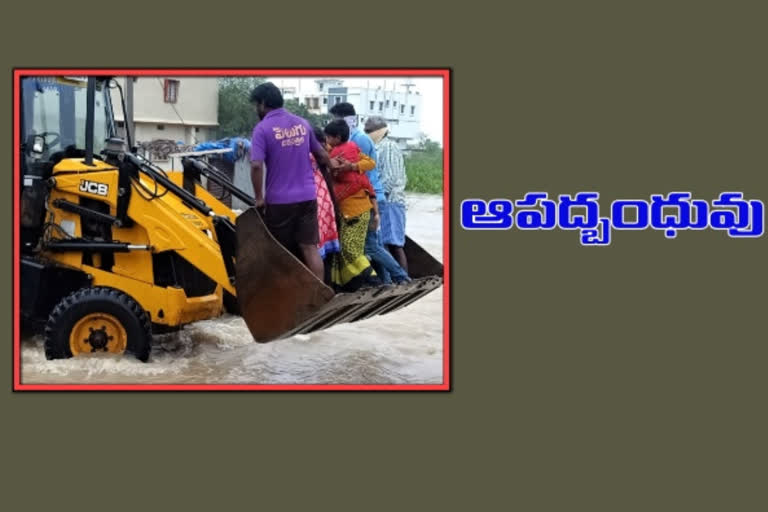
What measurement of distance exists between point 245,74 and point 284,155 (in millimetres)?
684

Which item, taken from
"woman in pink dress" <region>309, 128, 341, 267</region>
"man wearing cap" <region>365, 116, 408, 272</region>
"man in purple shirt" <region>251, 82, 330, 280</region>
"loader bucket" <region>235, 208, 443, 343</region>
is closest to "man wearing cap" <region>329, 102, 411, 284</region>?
"man wearing cap" <region>365, 116, 408, 272</region>

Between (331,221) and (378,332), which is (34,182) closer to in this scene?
(331,221)

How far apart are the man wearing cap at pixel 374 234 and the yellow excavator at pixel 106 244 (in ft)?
0.68

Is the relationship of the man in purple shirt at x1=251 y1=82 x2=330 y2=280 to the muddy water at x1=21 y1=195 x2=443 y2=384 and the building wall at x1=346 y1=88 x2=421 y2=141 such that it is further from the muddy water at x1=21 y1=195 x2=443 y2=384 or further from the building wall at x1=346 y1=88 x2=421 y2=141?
the muddy water at x1=21 y1=195 x2=443 y2=384

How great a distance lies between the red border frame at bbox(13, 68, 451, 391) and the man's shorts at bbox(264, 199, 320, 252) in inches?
39.9

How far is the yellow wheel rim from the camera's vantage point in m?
9.77

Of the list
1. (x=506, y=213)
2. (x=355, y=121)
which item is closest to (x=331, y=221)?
(x=355, y=121)

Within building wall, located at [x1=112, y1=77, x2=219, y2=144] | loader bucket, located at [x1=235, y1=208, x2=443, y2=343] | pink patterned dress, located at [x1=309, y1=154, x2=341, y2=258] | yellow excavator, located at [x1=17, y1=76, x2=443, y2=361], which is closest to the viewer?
loader bucket, located at [x1=235, y1=208, x2=443, y2=343]

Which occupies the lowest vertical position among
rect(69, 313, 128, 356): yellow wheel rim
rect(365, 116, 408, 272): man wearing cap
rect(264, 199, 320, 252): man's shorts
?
rect(69, 313, 128, 356): yellow wheel rim

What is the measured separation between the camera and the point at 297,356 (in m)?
10.9

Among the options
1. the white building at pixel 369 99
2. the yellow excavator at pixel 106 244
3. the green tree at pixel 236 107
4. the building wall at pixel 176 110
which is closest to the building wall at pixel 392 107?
the white building at pixel 369 99

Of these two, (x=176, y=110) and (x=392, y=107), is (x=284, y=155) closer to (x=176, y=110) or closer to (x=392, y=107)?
(x=392, y=107)

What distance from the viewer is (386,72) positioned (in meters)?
8.54

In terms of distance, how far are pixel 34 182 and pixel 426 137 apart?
326 cm
